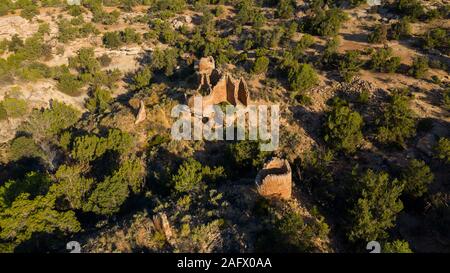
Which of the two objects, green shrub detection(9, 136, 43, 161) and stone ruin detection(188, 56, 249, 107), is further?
green shrub detection(9, 136, 43, 161)

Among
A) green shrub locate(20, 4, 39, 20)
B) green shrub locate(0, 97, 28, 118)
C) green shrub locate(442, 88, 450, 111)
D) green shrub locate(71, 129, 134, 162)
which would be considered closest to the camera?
green shrub locate(71, 129, 134, 162)

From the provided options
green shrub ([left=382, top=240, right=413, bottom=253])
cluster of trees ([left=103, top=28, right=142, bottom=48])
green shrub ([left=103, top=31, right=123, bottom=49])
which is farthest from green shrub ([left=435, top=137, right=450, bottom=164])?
green shrub ([left=103, top=31, right=123, bottom=49])

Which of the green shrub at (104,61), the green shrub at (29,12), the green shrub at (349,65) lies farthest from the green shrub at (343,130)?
the green shrub at (29,12)

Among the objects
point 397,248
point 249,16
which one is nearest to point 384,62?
point 249,16

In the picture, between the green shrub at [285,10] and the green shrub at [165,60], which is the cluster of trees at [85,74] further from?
the green shrub at [285,10]

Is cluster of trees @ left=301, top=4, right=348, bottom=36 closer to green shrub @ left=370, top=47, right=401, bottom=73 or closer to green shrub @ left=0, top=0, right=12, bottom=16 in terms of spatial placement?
green shrub @ left=370, top=47, right=401, bottom=73

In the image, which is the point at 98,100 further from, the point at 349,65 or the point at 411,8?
the point at 411,8

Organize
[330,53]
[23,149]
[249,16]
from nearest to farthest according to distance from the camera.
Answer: [23,149], [330,53], [249,16]
